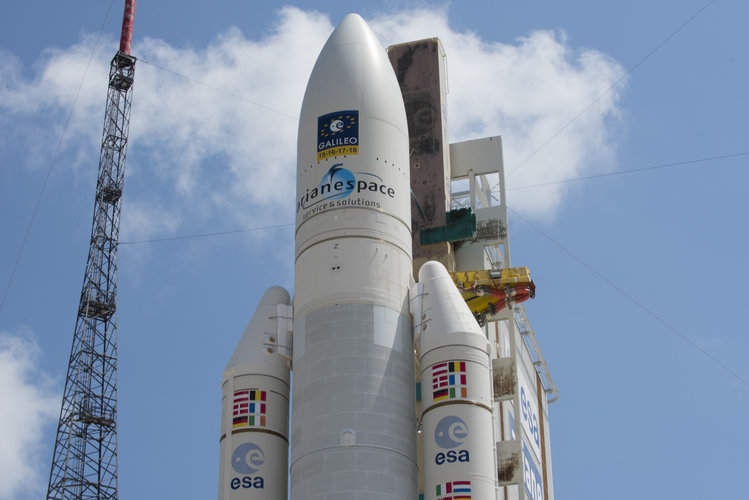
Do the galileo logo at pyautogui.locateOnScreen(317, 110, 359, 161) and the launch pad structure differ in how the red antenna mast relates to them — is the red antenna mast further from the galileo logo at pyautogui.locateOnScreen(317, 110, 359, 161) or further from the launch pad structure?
the galileo logo at pyautogui.locateOnScreen(317, 110, 359, 161)

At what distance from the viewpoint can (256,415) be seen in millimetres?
29250

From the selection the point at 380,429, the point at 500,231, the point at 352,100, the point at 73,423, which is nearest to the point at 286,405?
the point at 380,429

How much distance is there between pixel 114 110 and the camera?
174 ft

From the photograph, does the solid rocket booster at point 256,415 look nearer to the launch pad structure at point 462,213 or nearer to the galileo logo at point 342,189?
the galileo logo at point 342,189

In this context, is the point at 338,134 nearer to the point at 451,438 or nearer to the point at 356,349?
the point at 356,349

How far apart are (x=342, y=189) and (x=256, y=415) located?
600 cm

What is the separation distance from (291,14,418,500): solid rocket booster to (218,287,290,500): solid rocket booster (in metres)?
1.15

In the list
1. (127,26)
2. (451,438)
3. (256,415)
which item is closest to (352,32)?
(256,415)

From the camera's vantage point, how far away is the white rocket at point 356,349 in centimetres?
2691

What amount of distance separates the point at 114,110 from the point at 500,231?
70.3 feet

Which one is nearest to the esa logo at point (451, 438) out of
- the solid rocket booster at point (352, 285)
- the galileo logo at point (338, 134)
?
the solid rocket booster at point (352, 285)

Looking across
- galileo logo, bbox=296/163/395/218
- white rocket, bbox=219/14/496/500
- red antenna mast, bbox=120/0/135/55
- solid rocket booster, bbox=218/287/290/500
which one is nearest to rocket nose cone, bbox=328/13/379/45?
white rocket, bbox=219/14/496/500

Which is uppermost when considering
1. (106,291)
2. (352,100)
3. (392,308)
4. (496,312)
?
(106,291)

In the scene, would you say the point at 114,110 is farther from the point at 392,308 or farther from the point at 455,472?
the point at 455,472
